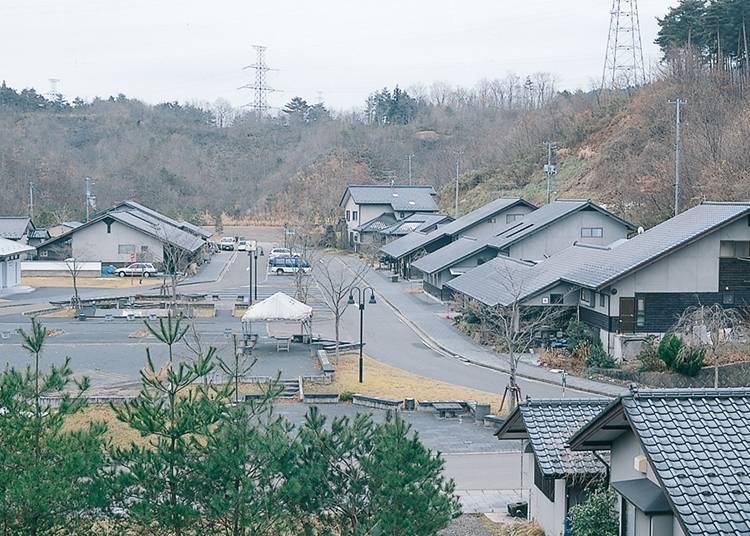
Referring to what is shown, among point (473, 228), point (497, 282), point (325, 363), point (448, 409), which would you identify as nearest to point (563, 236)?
point (473, 228)

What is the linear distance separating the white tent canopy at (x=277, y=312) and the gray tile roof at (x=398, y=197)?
1357 inches

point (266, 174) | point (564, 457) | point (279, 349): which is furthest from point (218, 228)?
point (564, 457)

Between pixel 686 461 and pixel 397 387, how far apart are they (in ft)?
47.5

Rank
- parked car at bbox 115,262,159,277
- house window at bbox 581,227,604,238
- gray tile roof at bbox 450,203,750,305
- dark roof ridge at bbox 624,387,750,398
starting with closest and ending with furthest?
dark roof ridge at bbox 624,387,750,398 → gray tile roof at bbox 450,203,750,305 → house window at bbox 581,227,604,238 → parked car at bbox 115,262,159,277

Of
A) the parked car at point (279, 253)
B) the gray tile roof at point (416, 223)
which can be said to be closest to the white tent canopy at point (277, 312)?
the parked car at point (279, 253)

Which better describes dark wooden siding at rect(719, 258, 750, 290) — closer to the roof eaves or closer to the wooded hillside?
the roof eaves

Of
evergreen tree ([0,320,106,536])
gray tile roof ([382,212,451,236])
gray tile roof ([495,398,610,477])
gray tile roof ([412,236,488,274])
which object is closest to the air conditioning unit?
gray tile roof ([495,398,610,477])

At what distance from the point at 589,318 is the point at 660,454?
62.9ft

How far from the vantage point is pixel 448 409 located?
18578mm

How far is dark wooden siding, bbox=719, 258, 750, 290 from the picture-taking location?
78.7 ft

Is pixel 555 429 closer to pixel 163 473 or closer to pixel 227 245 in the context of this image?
pixel 163 473

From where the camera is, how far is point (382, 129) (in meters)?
95.1

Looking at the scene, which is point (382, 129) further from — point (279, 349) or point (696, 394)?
point (696, 394)

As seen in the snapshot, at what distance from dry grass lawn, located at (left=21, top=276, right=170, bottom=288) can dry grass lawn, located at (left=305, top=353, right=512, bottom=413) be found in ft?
74.6
